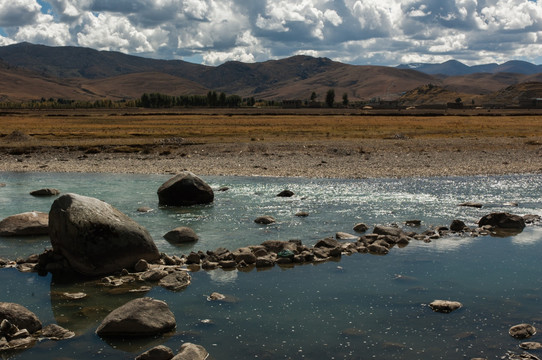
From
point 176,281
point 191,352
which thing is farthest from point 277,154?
point 191,352

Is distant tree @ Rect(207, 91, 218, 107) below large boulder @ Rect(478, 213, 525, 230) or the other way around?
the other way around

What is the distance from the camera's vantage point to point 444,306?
43.9 ft

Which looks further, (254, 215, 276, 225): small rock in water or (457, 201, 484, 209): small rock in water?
(457, 201, 484, 209): small rock in water

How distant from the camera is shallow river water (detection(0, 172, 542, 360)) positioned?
1162 cm

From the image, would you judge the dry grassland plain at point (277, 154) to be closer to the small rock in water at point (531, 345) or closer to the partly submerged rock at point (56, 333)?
the small rock in water at point (531, 345)

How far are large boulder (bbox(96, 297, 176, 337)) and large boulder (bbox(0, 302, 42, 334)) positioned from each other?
4.60ft

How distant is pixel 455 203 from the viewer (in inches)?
1069

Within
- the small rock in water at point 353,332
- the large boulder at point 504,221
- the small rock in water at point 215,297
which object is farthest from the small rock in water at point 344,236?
the small rock in water at point 353,332

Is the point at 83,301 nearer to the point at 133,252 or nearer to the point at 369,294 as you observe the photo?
the point at 133,252

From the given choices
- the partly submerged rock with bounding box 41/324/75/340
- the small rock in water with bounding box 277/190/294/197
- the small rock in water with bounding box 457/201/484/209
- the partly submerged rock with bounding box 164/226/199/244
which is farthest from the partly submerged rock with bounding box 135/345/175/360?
the small rock in water with bounding box 457/201/484/209

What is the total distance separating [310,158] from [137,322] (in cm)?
3433

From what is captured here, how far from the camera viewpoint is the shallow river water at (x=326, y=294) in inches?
457

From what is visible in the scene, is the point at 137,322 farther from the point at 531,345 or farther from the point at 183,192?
the point at 183,192

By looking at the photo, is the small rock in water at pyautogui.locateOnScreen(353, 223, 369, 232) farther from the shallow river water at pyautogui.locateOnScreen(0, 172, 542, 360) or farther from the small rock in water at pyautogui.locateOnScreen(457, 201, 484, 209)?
the small rock in water at pyautogui.locateOnScreen(457, 201, 484, 209)
